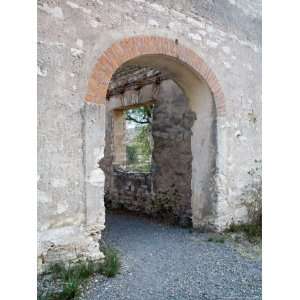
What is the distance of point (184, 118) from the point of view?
5895 millimetres

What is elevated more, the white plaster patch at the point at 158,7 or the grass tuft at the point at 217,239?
the white plaster patch at the point at 158,7

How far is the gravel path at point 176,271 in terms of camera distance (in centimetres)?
287

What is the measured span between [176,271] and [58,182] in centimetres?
172

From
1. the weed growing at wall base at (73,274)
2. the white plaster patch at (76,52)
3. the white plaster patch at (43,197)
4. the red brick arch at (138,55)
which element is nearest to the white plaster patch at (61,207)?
the white plaster patch at (43,197)

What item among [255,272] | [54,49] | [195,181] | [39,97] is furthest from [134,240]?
[54,49]

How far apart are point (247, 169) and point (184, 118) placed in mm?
1597

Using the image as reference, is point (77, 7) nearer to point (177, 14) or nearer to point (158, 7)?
point (158, 7)

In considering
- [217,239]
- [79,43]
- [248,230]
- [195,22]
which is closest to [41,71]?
[79,43]

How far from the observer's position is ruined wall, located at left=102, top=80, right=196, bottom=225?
584 centimetres

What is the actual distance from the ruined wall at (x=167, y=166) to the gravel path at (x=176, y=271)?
104cm

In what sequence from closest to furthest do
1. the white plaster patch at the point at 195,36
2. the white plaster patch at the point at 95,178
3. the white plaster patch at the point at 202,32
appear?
1. the white plaster patch at the point at 95,178
2. the white plaster patch at the point at 195,36
3. the white plaster patch at the point at 202,32

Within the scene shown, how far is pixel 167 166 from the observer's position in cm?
627

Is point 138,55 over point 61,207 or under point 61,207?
over

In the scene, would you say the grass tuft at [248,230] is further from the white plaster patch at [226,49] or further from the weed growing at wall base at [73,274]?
the white plaster patch at [226,49]
